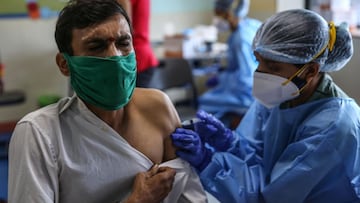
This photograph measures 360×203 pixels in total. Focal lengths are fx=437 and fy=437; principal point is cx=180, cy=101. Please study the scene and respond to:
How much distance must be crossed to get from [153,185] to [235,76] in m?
2.20

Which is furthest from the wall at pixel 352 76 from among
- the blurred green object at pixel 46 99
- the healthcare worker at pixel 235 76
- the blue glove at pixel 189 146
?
the blurred green object at pixel 46 99

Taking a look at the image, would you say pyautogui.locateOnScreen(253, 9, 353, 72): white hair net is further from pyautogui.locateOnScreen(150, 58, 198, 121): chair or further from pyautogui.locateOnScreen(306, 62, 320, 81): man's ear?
pyautogui.locateOnScreen(150, 58, 198, 121): chair

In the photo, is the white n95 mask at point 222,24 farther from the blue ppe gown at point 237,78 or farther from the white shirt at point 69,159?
the white shirt at point 69,159

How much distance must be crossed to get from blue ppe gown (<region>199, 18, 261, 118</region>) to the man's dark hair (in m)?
2.16

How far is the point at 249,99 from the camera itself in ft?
10.6

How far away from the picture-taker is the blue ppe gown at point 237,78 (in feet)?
10.6

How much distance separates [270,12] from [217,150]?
89.7 inches

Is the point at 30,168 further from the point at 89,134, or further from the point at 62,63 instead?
the point at 62,63

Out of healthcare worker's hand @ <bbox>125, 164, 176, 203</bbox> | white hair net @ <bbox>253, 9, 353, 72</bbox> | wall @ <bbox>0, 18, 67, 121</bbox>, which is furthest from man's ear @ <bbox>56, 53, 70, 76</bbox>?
wall @ <bbox>0, 18, 67, 121</bbox>

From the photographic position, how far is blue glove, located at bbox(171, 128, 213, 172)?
1.36 m

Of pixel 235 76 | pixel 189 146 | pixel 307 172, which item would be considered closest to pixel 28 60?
pixel 235 76

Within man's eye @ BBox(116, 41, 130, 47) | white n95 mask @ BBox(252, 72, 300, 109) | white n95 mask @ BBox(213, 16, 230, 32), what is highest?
man's eye @ BBox(116, 41, 130, 47)

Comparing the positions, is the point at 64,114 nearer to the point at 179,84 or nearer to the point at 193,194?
the point at 193,194

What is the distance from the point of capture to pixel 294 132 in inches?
58.2
